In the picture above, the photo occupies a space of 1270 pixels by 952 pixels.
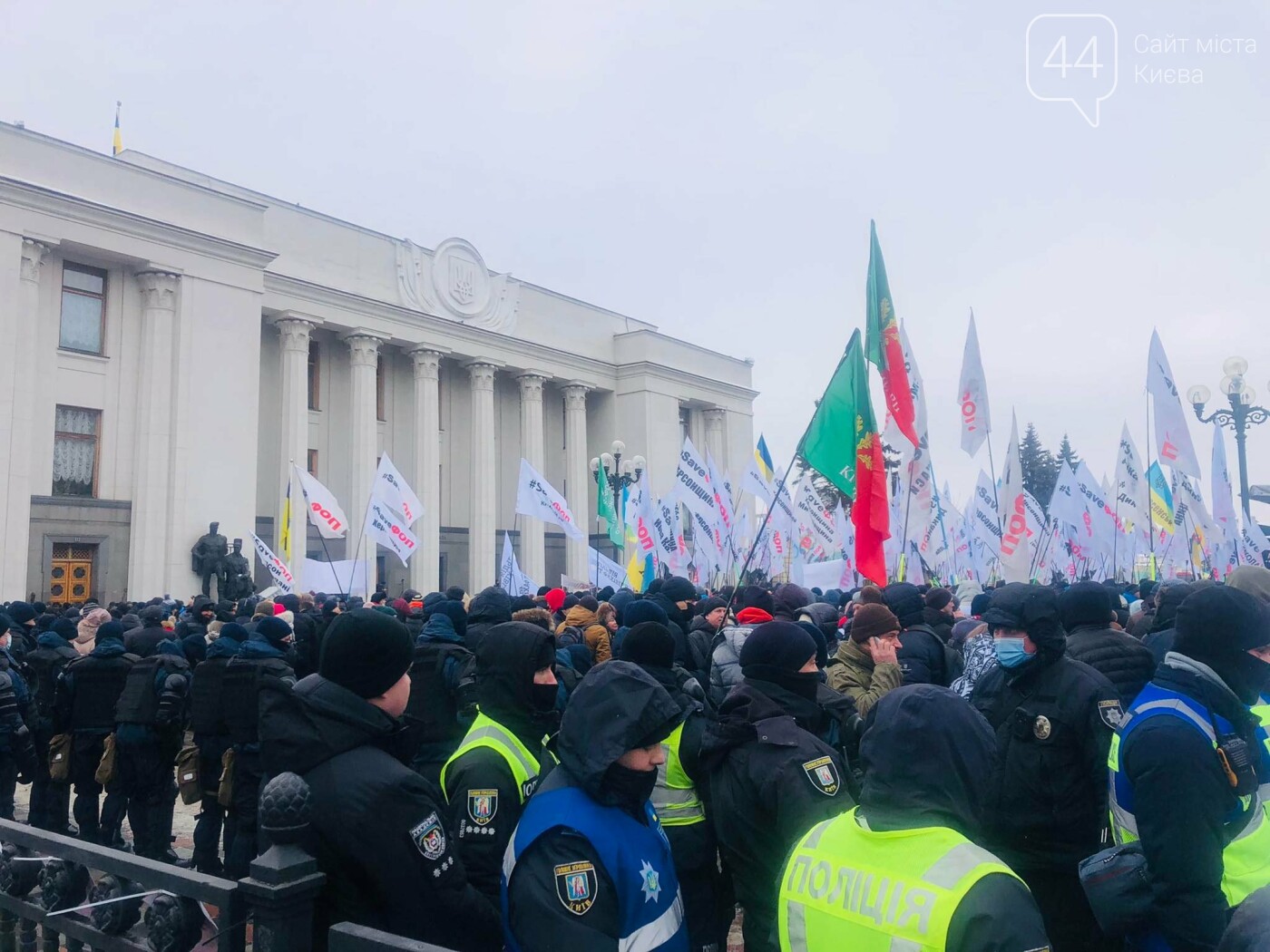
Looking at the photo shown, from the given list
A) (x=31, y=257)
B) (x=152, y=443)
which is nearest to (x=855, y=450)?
(x=152, y=443)

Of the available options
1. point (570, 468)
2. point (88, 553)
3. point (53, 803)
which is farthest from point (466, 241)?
point (53, 803)

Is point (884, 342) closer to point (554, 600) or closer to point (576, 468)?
point (554, 600)

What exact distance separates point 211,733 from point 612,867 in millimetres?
5092

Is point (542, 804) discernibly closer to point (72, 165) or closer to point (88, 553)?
point (88, 553)

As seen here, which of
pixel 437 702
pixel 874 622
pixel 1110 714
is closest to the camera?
pixel 1110 714

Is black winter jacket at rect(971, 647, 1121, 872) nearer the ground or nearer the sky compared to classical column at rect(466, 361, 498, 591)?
nearer the ground

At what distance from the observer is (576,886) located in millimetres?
2266

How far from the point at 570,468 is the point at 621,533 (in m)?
16.9

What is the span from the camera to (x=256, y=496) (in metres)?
27.5

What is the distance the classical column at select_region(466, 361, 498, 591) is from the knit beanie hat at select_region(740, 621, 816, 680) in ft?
98.2

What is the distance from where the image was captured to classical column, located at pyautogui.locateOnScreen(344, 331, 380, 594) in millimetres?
29188

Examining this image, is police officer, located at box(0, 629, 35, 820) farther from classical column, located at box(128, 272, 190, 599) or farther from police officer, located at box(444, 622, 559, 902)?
classical column, located at box(128, 272, 190, 599)

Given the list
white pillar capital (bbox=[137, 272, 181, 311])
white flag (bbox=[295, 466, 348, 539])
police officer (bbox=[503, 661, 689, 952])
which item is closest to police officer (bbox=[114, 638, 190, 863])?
police officer (bbox=[503, 661, 689, 952])

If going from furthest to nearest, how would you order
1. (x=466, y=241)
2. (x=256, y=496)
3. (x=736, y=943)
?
(x=466, y=241) → (x=256, y=496) → (x=736, y=943)
